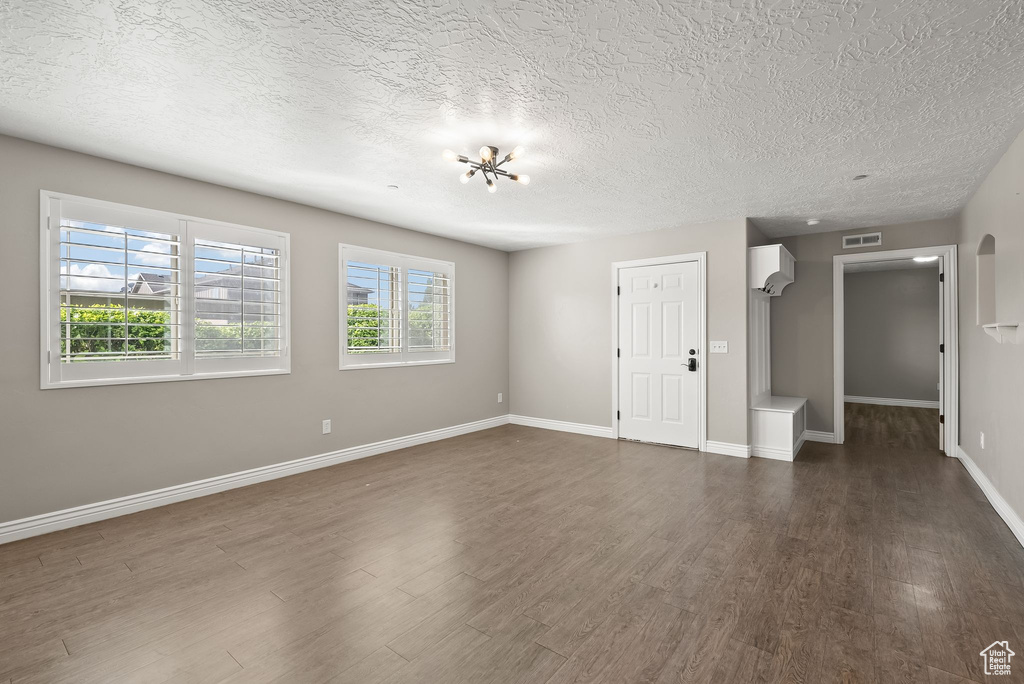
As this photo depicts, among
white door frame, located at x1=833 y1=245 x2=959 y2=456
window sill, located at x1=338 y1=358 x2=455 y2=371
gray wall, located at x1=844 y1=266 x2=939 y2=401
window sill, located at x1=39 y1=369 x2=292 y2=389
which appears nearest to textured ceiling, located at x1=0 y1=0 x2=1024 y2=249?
white door frame, located at x1=833 y1=245 x2=959 y2=456

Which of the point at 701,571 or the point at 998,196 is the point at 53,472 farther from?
the point at 998,196

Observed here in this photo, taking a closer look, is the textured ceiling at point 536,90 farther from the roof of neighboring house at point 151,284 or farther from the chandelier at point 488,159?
the roof of neighboring house at point 151,284

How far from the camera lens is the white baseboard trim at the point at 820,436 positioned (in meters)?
5.50

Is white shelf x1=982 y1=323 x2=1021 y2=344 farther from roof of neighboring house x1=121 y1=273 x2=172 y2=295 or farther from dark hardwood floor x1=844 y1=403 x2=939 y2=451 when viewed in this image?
roof of neighboring house x1=121 y1=273 x2=172 y2=295

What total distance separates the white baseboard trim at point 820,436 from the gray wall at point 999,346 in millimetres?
1210

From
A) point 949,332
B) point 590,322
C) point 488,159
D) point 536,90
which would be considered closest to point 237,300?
point 488,159

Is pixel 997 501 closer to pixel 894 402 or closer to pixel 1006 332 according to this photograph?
pixel 1006 332

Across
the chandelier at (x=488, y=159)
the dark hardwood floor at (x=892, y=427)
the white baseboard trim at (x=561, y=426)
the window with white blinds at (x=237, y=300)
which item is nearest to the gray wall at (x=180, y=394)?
the window with white blinds at (x=237, y=300)

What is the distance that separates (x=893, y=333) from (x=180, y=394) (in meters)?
10.2

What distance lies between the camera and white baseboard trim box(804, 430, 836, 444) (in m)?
5.50

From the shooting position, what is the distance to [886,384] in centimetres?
824

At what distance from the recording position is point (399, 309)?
17.4 feet

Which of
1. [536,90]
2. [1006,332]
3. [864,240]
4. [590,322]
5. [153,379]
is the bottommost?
[153,379]

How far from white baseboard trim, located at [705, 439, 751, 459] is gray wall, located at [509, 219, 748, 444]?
0.21 feet
